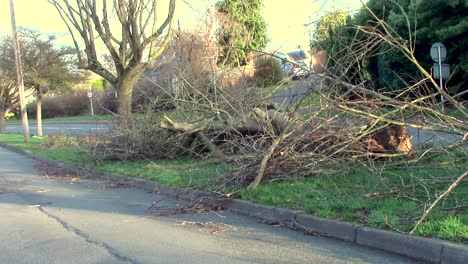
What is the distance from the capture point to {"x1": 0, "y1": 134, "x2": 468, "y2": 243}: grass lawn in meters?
6.15

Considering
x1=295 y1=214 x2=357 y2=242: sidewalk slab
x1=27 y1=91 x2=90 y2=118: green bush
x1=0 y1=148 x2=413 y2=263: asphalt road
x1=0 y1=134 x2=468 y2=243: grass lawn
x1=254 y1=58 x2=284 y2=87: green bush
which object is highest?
x1=254 y1=58 x2=284 y2=87: green bush

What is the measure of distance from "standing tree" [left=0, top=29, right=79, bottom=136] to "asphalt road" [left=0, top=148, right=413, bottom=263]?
82.1 feet

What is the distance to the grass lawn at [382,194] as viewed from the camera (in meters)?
6.15

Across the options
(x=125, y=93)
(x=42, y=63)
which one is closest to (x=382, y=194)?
(x=125, y=93)

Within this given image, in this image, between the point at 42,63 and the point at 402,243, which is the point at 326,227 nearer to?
the point at 402,243

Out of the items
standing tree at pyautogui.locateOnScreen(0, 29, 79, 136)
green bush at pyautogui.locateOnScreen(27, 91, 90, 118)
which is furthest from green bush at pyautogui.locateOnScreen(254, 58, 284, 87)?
green bush at pyautogui.locateOnScreen(27, 91, 90, 118)

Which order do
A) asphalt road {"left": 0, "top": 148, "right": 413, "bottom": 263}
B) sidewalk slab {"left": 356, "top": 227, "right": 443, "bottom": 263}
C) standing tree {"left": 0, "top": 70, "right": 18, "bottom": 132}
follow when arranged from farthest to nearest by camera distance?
standing tree {"left": 0, "top": 70, "right": 18, "bottom": 132}, asphalt road {"left": 0, "top": 148, "right": 413, "bottom": 263}, sidewalk slab {"left": 356, "top": 227, "right": 443, "bottom": 263}

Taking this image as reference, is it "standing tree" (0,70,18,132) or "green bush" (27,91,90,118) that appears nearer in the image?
"standing tree" (0,70,18,132)

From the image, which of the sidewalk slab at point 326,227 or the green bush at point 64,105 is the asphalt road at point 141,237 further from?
the green bush at point 64,105

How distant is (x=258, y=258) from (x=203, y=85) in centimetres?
808

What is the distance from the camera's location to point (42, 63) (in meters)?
34.2

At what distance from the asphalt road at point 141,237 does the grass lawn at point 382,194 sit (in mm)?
523

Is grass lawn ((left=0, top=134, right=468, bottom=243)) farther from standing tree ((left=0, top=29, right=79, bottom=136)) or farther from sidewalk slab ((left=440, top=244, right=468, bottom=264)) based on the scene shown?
standing tree ((left=0, top=29, right=79, bottom=136))

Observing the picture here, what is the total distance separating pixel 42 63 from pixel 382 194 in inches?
A: 1215
